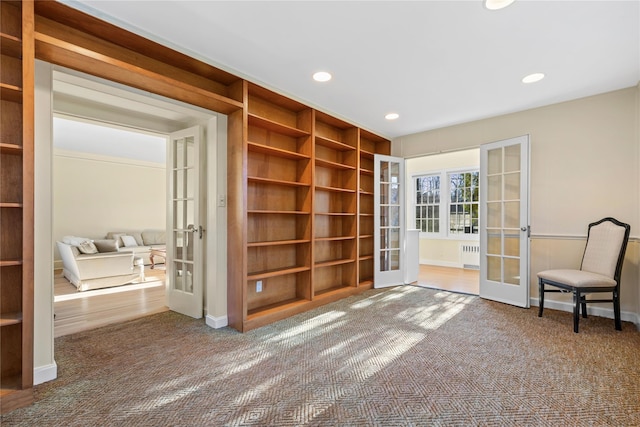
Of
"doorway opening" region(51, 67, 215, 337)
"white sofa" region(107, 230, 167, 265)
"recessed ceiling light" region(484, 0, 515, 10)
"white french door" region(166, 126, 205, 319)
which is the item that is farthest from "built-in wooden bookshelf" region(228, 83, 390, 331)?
"white sofa" region(107, 230, 167, 265)

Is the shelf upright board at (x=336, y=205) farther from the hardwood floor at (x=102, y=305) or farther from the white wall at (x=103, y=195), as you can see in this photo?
the white wall at (x=103, y=195)

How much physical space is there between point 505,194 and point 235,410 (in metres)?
3.85

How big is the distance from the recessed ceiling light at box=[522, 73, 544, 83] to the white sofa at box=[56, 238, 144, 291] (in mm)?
6166

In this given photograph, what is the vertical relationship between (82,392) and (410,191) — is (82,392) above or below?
below

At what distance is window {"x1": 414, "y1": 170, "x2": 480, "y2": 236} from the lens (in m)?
6.48

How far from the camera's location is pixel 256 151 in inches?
129

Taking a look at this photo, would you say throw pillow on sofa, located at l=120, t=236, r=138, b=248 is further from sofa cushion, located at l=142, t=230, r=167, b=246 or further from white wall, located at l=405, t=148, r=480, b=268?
white wall, located at l=405, t=148, r=480, b=268

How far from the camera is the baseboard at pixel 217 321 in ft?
9.66

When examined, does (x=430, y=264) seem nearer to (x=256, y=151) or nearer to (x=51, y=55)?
(x=256, y=151)

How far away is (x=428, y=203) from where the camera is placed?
7145 mm

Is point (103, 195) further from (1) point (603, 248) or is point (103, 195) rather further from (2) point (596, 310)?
(2) point (596, 310)

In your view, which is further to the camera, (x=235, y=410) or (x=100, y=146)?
(x=100, y=146)

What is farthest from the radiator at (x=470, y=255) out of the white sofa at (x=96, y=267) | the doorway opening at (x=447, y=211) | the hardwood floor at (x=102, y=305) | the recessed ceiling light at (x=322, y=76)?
the white sofa at (x=96, y=267)

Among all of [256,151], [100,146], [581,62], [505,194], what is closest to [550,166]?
[505,194]
